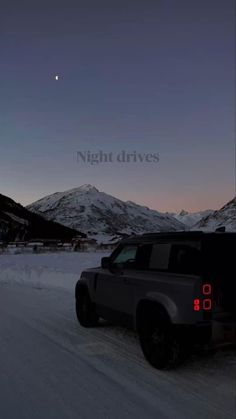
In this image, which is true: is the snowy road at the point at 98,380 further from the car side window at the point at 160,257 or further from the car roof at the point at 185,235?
the car roof at the point at 185,235

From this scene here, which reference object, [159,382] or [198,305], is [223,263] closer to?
[198,305]

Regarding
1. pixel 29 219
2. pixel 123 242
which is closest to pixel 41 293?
pixel 123 242

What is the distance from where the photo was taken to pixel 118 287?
7402mm

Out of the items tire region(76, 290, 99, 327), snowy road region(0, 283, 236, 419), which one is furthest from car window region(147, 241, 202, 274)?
tire region(76, 290, 99, 327)

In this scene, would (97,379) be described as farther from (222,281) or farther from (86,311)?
(86,311)

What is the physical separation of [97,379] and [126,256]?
2.46 m

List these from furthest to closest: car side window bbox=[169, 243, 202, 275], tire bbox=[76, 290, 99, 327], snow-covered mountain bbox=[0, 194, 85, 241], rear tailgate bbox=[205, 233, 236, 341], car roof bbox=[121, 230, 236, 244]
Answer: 1. snow-covered mountain bbox=[0, 194, 85, 241]
2. tire bbox=[76, 290, 99, 327]
3. car roof bbox=[121, 230, 236, 244]
4. car side window bbox=[169, 243, 202, 275]
5. rear tailgate bbox=[205, 233, 236, 341]

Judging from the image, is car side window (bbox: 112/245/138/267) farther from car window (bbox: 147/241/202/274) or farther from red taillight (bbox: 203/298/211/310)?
red taillight (bbox: 203/298/211/310)

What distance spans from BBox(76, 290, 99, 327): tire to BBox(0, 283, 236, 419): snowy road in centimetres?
20

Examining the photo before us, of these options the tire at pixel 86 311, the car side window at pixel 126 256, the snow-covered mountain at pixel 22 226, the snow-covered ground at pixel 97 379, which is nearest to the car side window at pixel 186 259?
the car side window at pixel 126 256

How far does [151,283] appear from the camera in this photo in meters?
6.39

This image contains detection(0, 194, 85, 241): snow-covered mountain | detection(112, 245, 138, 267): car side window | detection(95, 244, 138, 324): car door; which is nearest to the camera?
detection(95, 244, 138, 324): car door

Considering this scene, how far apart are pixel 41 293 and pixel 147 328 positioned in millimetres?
8348

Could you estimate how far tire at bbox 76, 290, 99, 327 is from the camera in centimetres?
868
